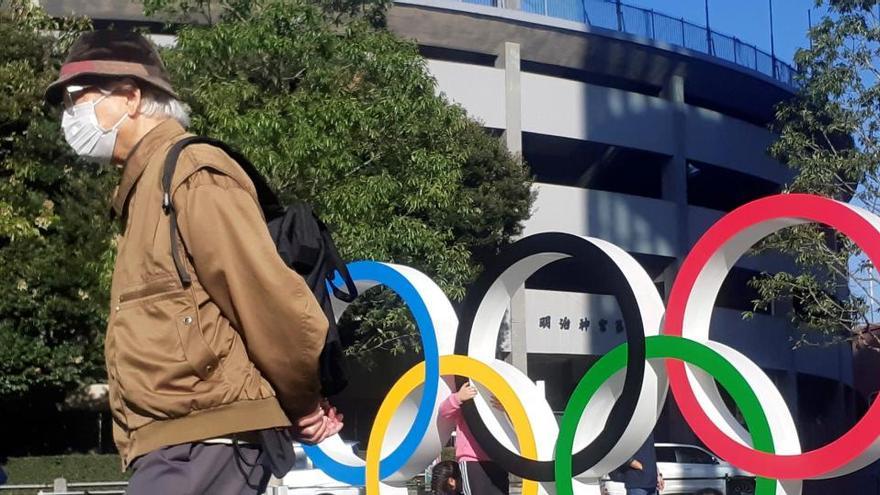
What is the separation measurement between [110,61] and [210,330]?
778 millimetres

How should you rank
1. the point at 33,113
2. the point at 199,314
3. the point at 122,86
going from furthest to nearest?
the point at 33,113, the point at 122,86, the point at 199,314

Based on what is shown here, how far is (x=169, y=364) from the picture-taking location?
2711 mm

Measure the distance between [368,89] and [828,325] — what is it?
8.64 m

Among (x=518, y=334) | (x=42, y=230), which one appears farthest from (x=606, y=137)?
(x=42, y=230)

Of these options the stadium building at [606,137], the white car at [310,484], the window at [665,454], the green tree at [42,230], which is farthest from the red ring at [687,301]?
the stadium building at [606,137]

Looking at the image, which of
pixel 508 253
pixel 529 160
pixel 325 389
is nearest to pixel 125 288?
pixel 325 389

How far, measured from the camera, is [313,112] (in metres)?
16.0

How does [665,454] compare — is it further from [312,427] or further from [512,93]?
[312,427]

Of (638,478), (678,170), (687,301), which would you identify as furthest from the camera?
(678,170)

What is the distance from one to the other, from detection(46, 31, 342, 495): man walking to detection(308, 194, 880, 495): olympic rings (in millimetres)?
4816

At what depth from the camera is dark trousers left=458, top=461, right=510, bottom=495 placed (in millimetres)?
9242

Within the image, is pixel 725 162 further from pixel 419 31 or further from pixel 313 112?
pixel 313 112

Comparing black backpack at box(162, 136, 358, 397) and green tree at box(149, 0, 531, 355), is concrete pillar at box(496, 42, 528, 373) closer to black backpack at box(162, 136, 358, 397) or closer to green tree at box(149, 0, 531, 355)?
green tree at box(149, 0, 531, 355)

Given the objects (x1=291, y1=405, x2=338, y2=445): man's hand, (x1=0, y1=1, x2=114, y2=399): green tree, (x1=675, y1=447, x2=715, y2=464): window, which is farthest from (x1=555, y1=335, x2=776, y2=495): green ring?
(x1=675, y1=447, x2=715, y2=464): window
